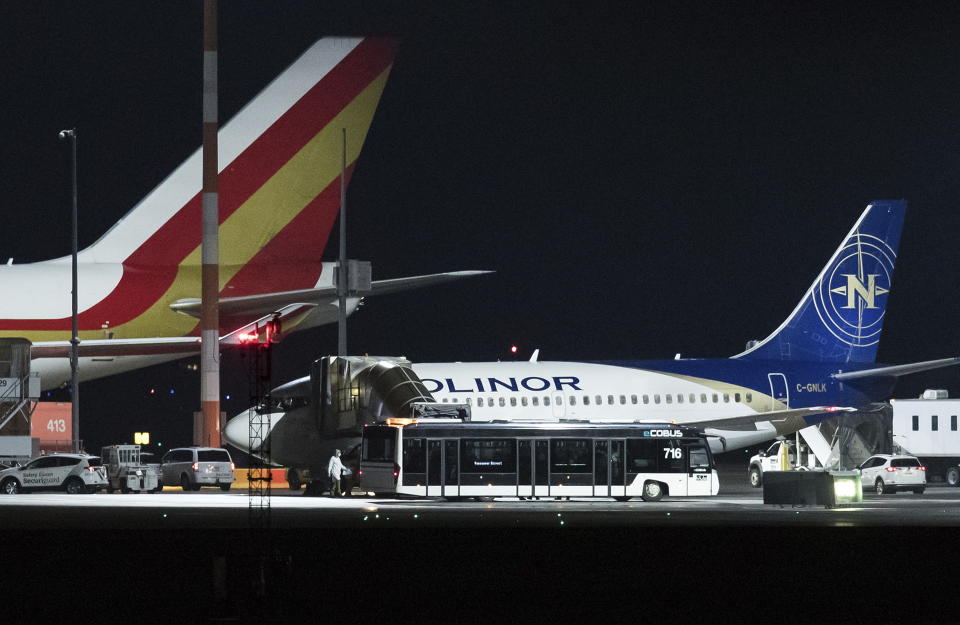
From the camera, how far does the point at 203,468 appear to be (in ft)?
168

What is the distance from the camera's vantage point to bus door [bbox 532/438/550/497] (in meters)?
42.8

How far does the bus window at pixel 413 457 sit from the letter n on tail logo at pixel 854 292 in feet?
76.4

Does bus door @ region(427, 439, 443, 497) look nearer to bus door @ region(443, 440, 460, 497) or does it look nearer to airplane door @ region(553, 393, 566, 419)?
bus door @ region(443, 440, 460, 497)

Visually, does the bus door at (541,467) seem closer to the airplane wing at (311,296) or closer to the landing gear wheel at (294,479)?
the airplane wing at (311,296)

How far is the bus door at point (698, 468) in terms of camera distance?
144 ft

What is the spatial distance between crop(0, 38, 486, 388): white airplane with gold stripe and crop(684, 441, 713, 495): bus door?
35.5 ft

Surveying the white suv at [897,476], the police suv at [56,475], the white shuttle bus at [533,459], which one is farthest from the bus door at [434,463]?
the white suv at [897,476]

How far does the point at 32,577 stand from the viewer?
66.2 feet

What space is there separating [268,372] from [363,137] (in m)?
37.1

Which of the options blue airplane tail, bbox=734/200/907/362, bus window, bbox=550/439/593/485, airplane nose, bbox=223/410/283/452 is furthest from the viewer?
blue airplane tail, bbox=734/200/907/362

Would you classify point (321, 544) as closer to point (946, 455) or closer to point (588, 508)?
point (588, 508)

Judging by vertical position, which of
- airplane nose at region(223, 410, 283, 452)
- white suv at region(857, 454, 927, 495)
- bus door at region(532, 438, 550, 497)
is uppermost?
airplane nose at region(223, 410, 283, 452)

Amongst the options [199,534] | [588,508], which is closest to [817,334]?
[588,508]

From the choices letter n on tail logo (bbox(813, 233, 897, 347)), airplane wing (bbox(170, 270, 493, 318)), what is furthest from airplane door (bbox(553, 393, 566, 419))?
letter n on tail logo (bbox(813, 233, 897, 347))
